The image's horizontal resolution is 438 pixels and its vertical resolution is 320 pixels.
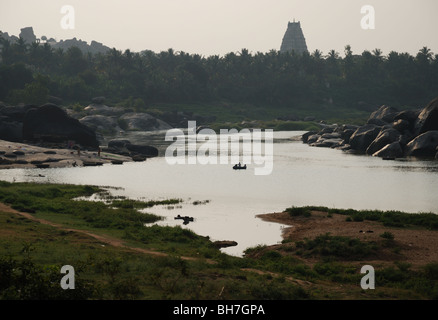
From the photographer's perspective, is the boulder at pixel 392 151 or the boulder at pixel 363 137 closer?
the boulder at pixel 392 151

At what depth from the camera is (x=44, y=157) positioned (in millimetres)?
76938

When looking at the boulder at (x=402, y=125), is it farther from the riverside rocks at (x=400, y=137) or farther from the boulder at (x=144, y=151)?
the boulder at (x=144, y=151)

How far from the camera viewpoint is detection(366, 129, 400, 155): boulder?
93188mm

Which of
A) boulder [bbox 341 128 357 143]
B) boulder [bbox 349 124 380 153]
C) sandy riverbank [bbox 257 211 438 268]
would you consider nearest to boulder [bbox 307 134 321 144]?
boulder [bbox 341 128 357 143]

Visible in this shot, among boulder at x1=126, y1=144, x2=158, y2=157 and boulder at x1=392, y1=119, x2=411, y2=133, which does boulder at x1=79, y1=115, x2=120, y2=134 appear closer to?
boulder at x1=126, y1=144, x2=158, y2=157

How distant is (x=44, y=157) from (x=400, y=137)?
195ft

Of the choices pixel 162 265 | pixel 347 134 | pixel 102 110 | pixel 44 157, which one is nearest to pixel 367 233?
pixel 162 265

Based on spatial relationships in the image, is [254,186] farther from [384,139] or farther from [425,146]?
[384,139]

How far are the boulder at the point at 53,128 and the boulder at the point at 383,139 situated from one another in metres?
49.9

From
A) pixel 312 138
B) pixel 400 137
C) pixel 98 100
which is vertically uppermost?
pixel 98 100

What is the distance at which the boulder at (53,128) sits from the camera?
91938mm

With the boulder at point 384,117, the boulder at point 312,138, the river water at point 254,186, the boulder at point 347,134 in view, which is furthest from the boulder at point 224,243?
the boulder at point 312,138

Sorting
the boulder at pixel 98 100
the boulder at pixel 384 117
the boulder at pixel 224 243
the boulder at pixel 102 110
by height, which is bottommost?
the boulder at pixel 224 243
